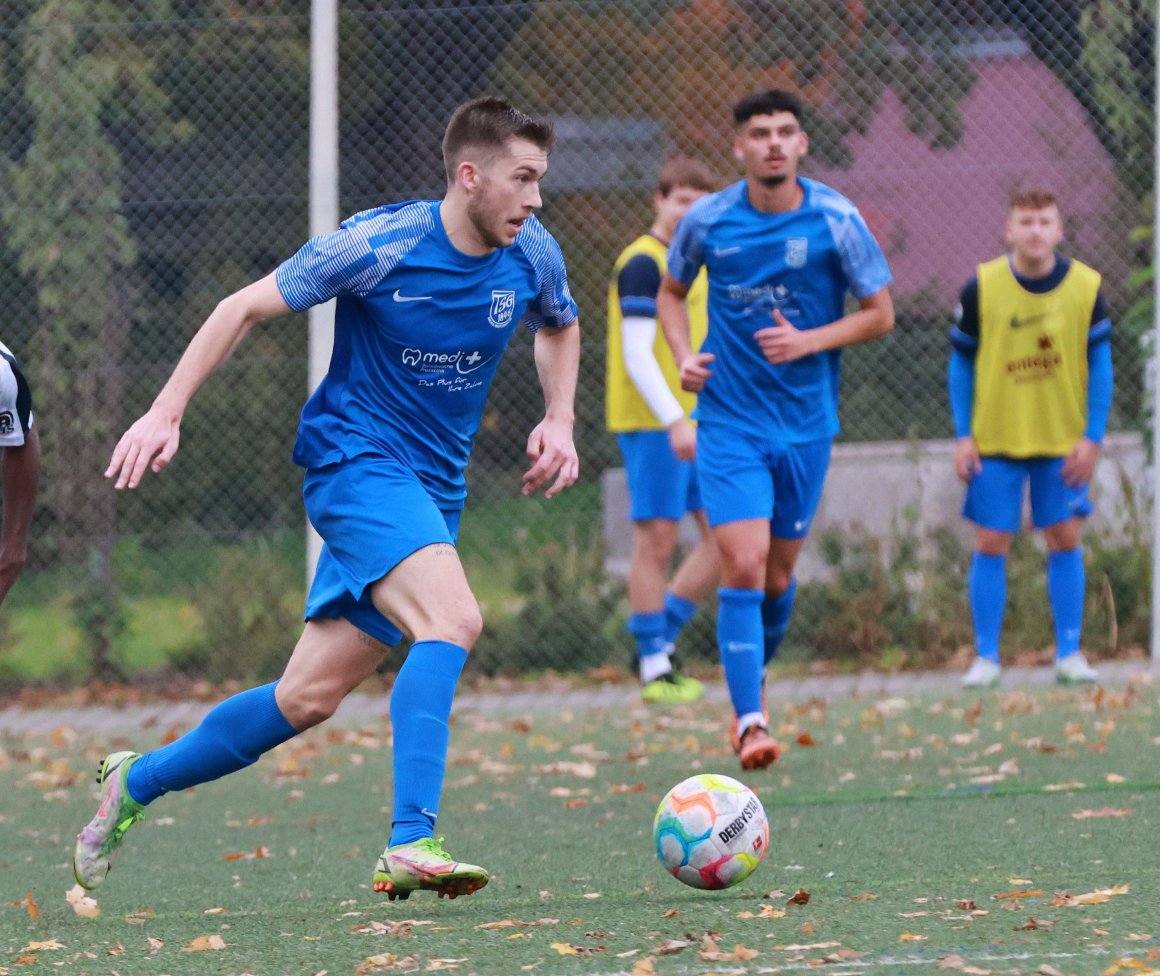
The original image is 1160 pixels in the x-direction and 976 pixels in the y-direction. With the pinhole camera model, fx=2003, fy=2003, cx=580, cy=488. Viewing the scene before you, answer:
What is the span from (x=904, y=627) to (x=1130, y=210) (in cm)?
248

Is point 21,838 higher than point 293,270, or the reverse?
point 293,270

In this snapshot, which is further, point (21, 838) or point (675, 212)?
point (675, 212)

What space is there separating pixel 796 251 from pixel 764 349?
36 centimetres

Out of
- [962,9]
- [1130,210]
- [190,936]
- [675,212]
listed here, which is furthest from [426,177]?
[190,936]

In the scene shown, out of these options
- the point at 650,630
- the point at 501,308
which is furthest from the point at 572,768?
the point at 501,308

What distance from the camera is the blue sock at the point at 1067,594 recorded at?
916 cm

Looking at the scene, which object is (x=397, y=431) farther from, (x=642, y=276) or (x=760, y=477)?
(x=642, y=276)

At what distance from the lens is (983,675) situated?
9.12 m

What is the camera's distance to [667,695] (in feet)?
30.4

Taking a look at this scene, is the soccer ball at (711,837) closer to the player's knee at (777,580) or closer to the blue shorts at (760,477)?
the blue shorts at (760,477)

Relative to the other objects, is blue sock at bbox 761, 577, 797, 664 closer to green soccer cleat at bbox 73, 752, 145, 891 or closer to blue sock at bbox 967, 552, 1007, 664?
blue sock at bbox 967, 552, 1007, 664

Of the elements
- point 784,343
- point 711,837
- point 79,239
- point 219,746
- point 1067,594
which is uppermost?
point 79,239

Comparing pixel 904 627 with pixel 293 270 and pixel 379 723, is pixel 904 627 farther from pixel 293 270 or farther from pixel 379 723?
pixel 293 270

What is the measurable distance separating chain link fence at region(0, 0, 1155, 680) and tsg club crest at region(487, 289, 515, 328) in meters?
5.69
